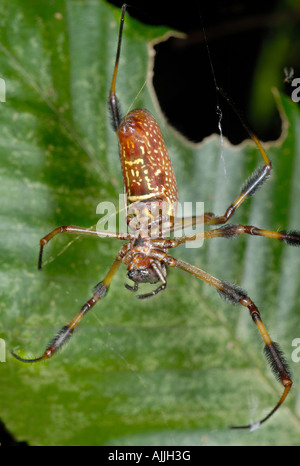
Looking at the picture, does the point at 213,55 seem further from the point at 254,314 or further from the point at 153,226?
the point at 254,314

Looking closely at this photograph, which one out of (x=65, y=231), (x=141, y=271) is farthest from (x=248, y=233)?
(x=65, y=231)

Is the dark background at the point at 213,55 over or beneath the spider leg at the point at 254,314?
over

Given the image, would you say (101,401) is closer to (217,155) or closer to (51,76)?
(217,155)

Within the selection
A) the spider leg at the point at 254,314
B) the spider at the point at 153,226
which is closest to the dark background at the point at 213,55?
the spider at the point at 153,226

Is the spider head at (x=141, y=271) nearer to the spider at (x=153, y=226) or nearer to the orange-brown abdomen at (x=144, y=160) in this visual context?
the spider at (x=153, y=226)

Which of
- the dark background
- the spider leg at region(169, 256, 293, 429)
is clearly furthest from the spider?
the dark background

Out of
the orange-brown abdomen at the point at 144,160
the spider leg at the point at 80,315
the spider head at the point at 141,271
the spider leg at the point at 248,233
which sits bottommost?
the spider leg at the point at 80,315
